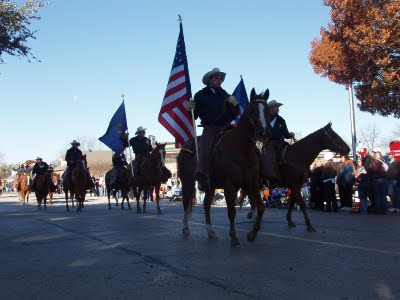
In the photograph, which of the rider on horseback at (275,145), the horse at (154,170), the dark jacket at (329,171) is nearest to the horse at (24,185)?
the horse at (154,170)

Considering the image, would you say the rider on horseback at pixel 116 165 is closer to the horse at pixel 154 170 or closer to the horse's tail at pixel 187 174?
the horse at pixel 154 170

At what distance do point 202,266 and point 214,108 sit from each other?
3630 mm

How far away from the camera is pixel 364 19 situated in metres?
18.2

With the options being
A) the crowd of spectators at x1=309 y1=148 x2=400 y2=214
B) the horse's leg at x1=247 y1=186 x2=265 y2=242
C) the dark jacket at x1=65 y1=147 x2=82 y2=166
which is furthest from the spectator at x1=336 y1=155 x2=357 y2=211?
the dark jacket at x1=65 y1=147 x2=82 y2=166

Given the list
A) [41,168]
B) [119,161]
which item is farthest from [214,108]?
[41,168]

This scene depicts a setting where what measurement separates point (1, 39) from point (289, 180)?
41.9 feet

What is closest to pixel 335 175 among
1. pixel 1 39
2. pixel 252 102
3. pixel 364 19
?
pixel 364 19

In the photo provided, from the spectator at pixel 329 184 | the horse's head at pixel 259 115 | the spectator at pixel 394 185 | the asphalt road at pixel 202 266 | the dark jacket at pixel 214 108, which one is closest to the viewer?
the asphalt road at pixel 202 266

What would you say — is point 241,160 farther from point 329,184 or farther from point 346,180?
point 329,184

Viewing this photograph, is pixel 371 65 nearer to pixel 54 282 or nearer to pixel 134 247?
pixel 134 247

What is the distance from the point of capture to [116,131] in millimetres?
22641

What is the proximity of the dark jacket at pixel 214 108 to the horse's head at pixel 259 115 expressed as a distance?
0.92 metres

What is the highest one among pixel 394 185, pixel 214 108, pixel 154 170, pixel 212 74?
pixel 212 74

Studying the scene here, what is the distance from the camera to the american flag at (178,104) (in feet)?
37.0
